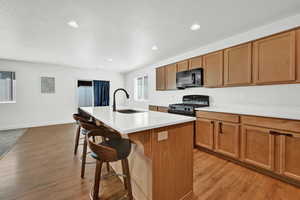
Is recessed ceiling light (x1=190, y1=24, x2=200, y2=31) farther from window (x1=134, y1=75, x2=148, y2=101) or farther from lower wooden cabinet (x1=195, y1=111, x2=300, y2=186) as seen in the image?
window (x1=134, y1=75, x2=148, y2=101)

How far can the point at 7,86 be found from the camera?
15.6 ft

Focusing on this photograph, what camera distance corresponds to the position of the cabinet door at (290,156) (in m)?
1.69

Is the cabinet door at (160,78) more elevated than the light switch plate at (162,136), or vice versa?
the cabinet door at (160,78)

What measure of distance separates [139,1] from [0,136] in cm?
516

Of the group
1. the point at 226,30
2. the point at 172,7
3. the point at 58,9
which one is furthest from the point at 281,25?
the point at 58,9

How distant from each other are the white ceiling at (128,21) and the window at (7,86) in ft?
6.26

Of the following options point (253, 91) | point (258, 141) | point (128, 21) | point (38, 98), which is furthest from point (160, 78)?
point (38, 98)

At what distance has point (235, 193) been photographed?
165 centimetres

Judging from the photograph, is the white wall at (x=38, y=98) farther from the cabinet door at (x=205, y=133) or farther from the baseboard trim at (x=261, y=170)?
the baseboard trim at (x=261, y=170)

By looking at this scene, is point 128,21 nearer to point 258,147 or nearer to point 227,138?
point 227,138

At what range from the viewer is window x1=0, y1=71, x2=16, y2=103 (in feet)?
15.3

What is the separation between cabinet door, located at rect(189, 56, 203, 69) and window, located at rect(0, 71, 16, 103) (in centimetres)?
594

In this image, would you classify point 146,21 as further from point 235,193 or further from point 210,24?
point 235,193

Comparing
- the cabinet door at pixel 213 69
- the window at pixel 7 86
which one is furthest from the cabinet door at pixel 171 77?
the window at pixel 7 86
